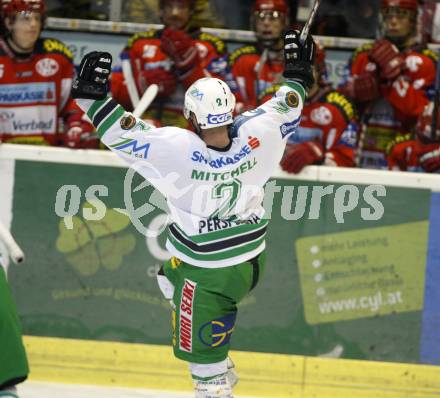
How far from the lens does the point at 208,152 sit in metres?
5.78

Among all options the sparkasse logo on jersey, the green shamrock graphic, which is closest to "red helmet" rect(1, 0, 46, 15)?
the green shamrock graphic

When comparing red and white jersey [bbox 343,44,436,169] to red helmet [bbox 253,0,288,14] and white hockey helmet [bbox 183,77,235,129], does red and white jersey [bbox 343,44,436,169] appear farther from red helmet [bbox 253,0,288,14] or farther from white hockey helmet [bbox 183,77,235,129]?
white hockey helmet [bbox 183,77,235,129]

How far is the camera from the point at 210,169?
18.9 ft

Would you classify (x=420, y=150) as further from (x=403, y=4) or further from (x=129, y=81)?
(x=129, y=81)

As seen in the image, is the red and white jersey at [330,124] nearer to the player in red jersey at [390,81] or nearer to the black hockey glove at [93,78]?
the player in red jersey at [390,81]

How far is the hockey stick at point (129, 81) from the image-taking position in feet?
25.6

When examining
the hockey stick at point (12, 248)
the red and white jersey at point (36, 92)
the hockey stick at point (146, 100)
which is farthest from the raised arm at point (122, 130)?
the red and white jersey at point (36, 92)

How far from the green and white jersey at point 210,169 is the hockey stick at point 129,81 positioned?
1.94 m

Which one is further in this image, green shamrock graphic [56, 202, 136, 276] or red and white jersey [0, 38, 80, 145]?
red and white jersey [0, 38, 80, 145]

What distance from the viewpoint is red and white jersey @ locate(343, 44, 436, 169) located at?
7.74 metres

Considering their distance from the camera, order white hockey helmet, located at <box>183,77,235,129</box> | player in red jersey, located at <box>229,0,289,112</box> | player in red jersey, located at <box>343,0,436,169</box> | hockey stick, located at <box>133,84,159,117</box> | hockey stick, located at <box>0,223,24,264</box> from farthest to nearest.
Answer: player in red jersey, located at <box>229,0,289,112</box> → player in red jersey, located at <box>343,0,436,169</box> → hockey stick, located at <box>133,84,159,117</box> → white hockey helmet, located at <box>183,77,235,129</box> → hockey stick, located at <box>0,223,24,264</box>

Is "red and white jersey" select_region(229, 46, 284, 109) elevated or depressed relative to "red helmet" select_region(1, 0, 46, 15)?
depressed

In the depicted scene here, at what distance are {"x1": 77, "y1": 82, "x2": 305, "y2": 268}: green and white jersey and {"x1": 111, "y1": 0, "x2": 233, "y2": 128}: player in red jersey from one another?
1773mm

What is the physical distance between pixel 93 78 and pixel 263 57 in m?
2.29
